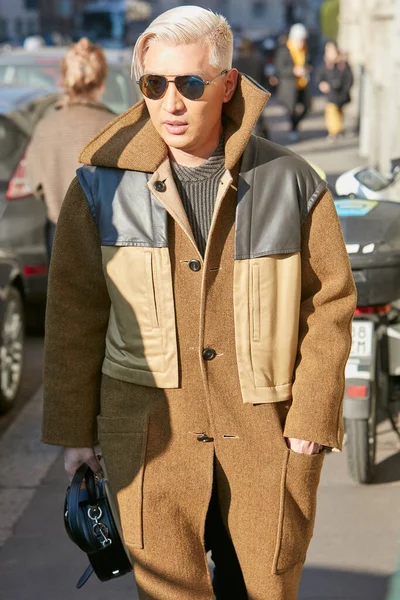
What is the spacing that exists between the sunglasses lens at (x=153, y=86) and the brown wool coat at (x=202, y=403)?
10cm

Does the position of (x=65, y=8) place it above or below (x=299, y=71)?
below

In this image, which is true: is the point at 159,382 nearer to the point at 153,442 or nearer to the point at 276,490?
the point at 153,442

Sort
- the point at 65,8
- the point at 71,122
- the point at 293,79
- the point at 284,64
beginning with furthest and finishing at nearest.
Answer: the point at 65,8 → the point at 284,64 → the point at 293,79 → the point at 71,122

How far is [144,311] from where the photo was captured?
9.04ft

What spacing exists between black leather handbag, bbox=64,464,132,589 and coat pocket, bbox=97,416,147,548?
5 cm

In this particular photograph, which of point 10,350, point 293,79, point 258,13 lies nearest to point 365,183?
point 10,350

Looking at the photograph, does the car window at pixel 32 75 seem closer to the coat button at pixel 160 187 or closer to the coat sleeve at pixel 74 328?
the coat sleeve at pixel 74 328

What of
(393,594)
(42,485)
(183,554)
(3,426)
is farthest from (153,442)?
(3,426)

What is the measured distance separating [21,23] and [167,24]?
275 ft

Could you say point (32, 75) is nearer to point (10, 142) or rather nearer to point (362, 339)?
point (10, 142)

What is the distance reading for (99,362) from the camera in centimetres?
292

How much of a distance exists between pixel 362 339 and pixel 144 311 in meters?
2.21

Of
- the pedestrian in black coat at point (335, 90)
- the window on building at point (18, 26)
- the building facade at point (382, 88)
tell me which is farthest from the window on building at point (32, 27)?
the building facade at point (382, 88)

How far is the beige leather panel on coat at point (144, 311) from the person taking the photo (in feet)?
8.98
